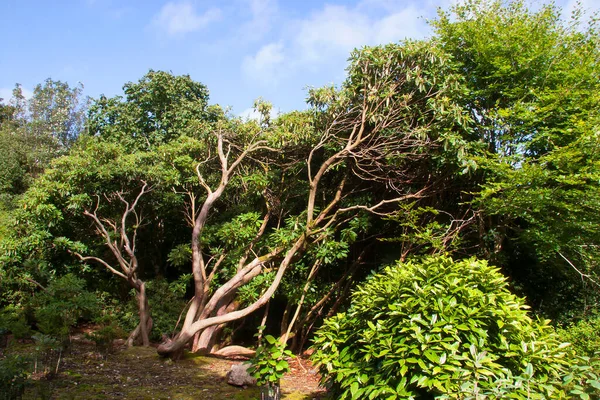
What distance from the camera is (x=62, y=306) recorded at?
6094 mm

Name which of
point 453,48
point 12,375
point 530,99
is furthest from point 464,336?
point 453,48

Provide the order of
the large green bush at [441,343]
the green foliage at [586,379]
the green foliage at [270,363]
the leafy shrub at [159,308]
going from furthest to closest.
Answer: the leafy shrub at [159,308], the green foliage at [270,363], the large green bush at [441,343], the green foliage at [586,379]

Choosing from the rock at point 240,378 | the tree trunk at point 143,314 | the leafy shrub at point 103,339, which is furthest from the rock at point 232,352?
the rock at point 240,378

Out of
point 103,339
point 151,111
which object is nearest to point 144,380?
point 103,339

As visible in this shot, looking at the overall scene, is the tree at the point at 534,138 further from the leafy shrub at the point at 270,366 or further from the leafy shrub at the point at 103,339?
the leafy shrub at the point at 103,339

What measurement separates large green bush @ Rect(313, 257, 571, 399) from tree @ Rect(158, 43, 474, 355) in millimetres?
3102

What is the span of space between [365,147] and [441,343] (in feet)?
15.5

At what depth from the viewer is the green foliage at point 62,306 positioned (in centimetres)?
577

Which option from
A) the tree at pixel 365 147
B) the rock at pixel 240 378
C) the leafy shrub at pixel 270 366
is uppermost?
the tree at pixel 365 147

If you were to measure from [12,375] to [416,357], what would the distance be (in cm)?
310

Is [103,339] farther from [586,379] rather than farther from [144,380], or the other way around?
[586,379]

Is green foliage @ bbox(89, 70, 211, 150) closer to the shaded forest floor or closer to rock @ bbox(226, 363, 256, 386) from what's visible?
the shaded forest floor

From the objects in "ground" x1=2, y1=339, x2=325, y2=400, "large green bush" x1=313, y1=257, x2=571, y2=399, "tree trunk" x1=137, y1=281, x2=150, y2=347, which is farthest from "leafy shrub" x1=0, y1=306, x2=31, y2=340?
"large green bush" x1=313, y1=257, x2=571, y2=399

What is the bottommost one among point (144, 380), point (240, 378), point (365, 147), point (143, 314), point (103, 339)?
point (144, 380)
